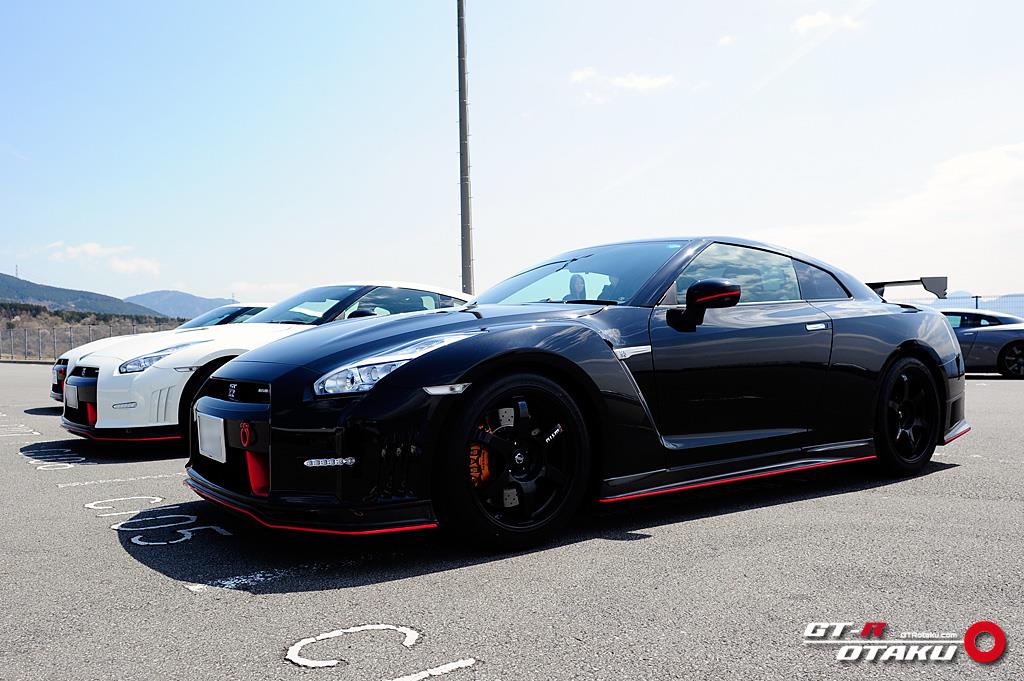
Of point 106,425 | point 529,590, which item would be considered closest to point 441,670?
point 529,590

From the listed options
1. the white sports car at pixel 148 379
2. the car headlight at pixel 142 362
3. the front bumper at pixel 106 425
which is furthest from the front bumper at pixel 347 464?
the car headlight at pixel 142 362

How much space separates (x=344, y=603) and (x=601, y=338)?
159 centimetres

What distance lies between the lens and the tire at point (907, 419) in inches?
193

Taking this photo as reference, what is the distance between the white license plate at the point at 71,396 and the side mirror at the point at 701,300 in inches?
185

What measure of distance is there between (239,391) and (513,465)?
1202mm

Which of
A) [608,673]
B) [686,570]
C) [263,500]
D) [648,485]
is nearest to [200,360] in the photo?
[263,500]

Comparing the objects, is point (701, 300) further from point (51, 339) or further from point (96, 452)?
point (51, 339)

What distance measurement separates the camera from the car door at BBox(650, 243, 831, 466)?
397cm

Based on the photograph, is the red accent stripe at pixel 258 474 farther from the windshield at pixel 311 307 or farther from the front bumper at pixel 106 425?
the windshield at pixel 311 307

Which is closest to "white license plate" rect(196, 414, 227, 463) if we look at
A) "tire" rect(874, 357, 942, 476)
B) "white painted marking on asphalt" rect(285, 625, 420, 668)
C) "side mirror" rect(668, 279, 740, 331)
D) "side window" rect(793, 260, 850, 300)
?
Answer: "white painted marking on asphalt" rect(285, 625, 420, 668)

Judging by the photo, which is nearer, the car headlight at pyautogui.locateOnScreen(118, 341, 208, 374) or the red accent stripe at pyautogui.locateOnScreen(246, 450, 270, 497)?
the red accent stripe at pyautogui.locateOnScreen(246, 450, 270, 497)

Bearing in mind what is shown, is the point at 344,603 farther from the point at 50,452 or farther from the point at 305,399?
the point at 50,452

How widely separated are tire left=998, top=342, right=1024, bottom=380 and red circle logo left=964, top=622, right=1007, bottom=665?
13751 mm

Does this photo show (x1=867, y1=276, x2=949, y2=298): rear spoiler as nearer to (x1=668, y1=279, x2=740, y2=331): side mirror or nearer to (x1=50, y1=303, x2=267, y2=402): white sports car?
(x1=668, y1=279, x2=740, y2=331): side mirror
